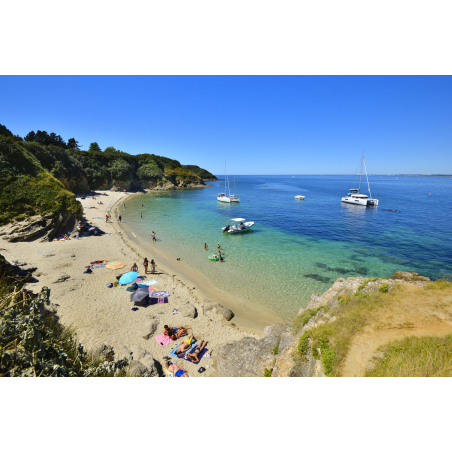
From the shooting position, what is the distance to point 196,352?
977 centimetres

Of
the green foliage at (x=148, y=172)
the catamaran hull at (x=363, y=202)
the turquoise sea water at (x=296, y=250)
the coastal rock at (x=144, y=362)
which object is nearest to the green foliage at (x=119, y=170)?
the green foliage at (x=148, y=172)

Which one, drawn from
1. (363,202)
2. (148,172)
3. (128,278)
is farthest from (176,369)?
(148,172)

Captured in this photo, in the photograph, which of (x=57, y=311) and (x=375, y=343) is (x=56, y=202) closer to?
(x=57, y=311)

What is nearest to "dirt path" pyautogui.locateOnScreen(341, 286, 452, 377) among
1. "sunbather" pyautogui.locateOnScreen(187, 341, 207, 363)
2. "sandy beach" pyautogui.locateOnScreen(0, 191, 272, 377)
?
"sandy beach" pyautogui.locateOnScreen(0, 191, 272, 377)

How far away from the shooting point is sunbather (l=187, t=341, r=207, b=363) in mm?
9516

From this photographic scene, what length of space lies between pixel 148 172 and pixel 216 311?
89.5 meters

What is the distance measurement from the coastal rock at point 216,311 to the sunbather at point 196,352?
104 inches

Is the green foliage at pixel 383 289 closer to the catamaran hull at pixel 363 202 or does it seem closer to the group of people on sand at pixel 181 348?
the group of people on sand at pixel 181 348

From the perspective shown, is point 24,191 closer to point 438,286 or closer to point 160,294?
point 160,294

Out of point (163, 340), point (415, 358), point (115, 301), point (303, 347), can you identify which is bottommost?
point (163, 340)

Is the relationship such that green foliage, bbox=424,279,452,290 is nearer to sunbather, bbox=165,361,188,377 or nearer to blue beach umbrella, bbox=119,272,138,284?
sunbather, bbox=165,361,188,377

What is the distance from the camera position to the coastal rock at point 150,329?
10.8m

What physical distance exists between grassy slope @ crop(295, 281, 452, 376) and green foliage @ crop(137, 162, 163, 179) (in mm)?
93778

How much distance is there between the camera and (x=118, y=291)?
1473cm
